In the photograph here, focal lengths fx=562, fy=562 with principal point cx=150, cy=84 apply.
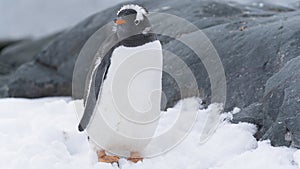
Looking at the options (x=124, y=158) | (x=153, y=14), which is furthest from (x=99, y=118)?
(x=153, y=14)

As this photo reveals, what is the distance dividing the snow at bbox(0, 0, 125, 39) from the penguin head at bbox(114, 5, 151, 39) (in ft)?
30.2

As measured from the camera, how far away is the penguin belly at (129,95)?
145 inches

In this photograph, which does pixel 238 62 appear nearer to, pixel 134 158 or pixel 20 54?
pixel 134 158

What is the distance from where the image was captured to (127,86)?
3719 mm

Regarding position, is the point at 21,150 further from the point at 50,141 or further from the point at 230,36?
the point at 230,36

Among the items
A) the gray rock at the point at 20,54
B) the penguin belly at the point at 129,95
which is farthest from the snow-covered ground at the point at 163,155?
the gray rock at the point at 20,54

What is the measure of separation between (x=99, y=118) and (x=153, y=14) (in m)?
2.90

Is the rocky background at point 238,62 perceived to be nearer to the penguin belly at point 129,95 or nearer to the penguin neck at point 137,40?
the penguin belly at point 129,95

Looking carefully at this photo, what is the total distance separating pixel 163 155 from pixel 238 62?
120 cm

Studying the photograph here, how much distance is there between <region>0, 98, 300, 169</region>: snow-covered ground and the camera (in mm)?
3664

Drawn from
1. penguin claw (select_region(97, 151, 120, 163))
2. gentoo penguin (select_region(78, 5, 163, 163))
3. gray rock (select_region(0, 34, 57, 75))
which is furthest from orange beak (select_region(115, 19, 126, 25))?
gray rock (select_region(0, 34, 57, 75))

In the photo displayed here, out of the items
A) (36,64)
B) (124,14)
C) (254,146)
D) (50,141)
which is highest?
(124,14)

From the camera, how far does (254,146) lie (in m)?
3.89

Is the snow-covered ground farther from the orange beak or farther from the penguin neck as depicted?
the orange beak
